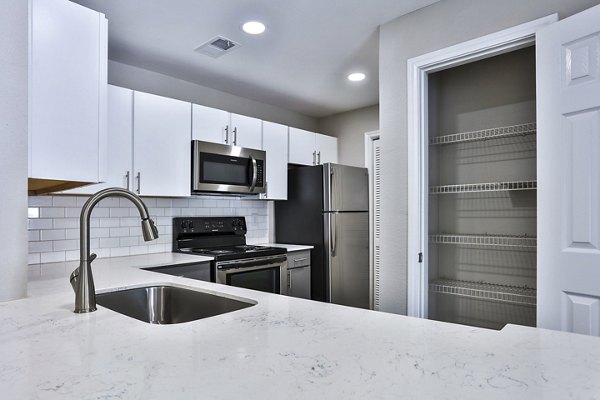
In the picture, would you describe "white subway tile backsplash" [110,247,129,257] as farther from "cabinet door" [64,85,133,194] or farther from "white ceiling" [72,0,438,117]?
"white ceiling" [72,0,438,117]

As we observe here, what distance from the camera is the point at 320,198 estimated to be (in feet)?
12.3

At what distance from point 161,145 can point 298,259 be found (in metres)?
1.60

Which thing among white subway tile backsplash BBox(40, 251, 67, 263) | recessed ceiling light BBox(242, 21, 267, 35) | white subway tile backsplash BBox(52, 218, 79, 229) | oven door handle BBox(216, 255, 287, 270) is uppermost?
recessed ceiling light BBox(242, 21, 267, 35)

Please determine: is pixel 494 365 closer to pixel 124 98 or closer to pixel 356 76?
pixel 124 98

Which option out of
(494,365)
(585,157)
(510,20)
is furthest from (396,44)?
(494,365)

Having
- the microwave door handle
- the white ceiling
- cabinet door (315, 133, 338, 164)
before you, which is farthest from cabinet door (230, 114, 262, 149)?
cabinet door (315, 133, 338, 164)

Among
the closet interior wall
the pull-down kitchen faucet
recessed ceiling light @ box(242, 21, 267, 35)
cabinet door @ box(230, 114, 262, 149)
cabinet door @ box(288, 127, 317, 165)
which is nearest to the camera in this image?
the pull-down kitchen faucet

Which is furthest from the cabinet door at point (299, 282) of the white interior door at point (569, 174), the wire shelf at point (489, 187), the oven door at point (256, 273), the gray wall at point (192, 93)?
the white interior door at point (569, 174)

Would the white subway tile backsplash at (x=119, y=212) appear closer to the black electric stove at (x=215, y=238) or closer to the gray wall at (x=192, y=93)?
the black electric stove at (x=215, y=238)

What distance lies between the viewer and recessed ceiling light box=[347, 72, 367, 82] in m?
3.34

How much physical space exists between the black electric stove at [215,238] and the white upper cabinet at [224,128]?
755mm

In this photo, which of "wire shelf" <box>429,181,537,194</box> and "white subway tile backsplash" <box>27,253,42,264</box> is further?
"white subway tile backsplash" <box>27,253,42,264</box>

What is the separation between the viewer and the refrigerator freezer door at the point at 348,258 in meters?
3.72

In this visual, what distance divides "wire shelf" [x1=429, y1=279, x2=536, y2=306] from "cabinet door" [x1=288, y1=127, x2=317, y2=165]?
2029 mm
